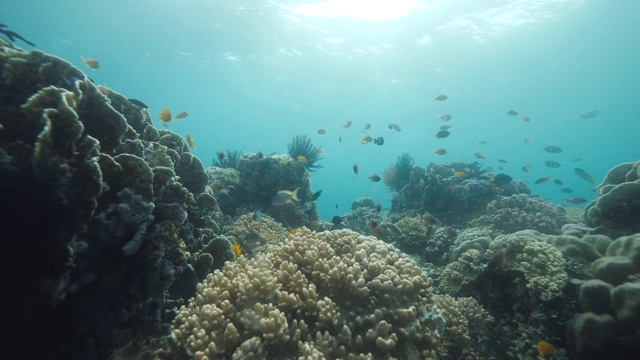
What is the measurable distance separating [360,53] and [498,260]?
31476mm

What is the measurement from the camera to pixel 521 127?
267 feet

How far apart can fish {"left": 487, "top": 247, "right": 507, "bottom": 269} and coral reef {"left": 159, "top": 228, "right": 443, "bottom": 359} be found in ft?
6.22

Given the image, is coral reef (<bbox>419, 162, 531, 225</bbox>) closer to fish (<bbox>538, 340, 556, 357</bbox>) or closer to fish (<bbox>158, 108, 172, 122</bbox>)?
fish (<bbox>538, 340, 556, 357</bbox>)

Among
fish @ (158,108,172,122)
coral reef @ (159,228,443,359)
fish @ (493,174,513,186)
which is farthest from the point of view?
fish @ (493,174,513,186)

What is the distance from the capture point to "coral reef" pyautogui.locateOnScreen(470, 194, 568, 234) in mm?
9469

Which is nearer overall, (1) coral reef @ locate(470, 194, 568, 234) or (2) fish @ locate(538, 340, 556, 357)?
(2) fish @ locate(538, 340, 556, 357)

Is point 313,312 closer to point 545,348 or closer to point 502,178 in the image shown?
point 545,348

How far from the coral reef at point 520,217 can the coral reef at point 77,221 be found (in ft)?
32.4

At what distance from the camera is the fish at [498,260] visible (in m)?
4.84

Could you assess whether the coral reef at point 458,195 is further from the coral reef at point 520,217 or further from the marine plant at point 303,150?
the marine plant at point 303,150

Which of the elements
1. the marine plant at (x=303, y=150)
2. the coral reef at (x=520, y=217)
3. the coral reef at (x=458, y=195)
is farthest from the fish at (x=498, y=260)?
the marine plant at (x=303, y=150)

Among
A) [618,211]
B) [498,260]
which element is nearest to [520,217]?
[618,211]

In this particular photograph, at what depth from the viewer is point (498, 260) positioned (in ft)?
16.1

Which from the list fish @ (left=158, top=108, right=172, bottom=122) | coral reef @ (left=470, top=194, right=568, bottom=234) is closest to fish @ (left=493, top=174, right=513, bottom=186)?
coral reef @ (left=470, top=194, right=568, bottom=234)
